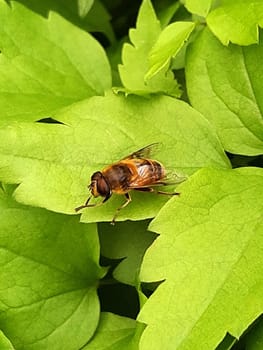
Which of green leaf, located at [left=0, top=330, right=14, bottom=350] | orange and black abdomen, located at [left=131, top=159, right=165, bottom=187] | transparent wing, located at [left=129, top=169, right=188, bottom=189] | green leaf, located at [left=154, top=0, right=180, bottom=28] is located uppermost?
green leaf, located at [left=154, top=0, right=180, bottom=28]

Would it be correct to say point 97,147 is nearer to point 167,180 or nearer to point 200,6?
point 167,180

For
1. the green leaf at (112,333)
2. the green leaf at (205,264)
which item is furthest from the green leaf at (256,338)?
the green leaf at (112,333)

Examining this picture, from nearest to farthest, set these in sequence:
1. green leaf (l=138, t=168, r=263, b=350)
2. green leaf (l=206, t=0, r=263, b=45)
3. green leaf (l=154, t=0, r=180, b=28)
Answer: green leaf (l=138, t=168, r=263, b=350)
green leaf (l=206, t=0, r=263, b=45)
green leaf (l=154, t=0, r=180, b=28)

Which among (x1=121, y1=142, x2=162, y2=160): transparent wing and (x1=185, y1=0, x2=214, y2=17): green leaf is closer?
(x1=121, y1=142, x2=162, y2=160): transparent wing

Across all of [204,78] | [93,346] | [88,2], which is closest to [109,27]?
[88,2]

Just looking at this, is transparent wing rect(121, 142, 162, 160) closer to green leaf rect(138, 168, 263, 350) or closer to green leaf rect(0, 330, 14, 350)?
green leaf rect(138, 168, 263, 350)

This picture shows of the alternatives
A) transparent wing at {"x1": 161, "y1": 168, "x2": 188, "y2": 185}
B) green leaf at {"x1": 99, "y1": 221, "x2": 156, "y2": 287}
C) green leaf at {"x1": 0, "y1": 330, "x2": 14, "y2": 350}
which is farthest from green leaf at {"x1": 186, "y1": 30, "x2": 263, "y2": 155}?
green leaf at {"x1": 0, "y1": 330, "x2": 14, "y2": 350}

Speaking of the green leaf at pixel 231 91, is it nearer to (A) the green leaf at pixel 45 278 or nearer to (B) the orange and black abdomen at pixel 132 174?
(B) the orange and black abdomen at pixel 132 174

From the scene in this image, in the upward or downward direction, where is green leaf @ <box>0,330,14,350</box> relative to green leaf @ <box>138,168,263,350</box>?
downward
